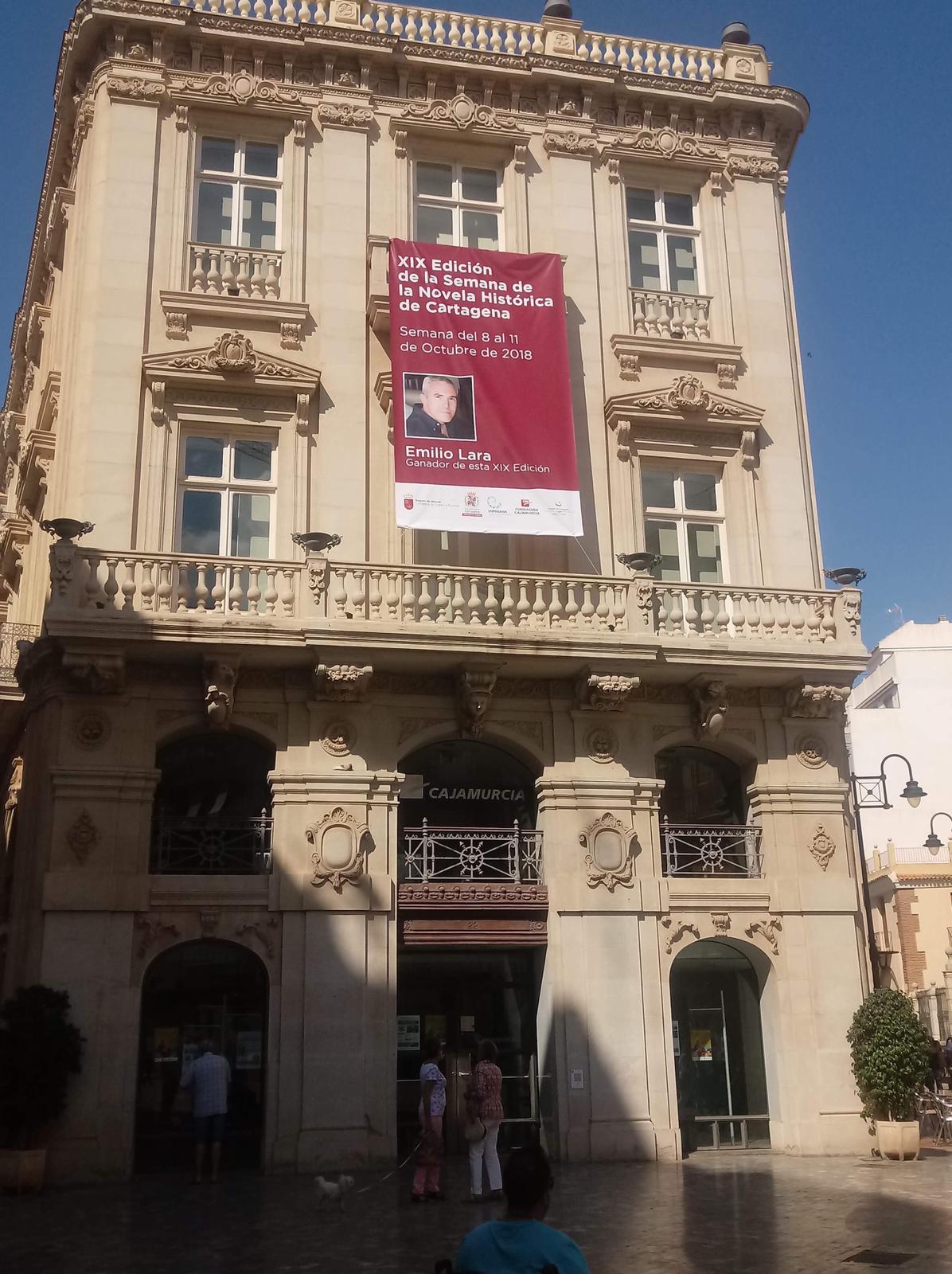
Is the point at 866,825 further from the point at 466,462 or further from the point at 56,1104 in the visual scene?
the point at 56,1104

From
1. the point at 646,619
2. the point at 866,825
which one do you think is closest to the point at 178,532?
the point at 646,619

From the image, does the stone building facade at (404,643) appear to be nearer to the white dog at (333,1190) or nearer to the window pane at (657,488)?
the window pane at (657,488)

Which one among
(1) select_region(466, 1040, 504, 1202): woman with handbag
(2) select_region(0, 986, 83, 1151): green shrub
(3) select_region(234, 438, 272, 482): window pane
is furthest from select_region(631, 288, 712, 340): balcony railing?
(2) select_region(0, 986, 83, 1151): green shrub

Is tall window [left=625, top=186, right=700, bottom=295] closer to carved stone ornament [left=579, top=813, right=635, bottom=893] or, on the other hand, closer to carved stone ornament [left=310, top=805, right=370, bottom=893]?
carved stone ornament [left=579, top=813, right=635, bottom=893]

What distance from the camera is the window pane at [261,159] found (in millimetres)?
21641

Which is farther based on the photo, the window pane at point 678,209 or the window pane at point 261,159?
the window pane at point 678,209

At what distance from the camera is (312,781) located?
1778 cm

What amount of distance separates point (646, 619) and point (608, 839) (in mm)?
3153

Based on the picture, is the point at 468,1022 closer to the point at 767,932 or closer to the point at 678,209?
the point at 767,932

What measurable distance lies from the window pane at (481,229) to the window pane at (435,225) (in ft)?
0.89

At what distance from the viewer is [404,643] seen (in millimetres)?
17609

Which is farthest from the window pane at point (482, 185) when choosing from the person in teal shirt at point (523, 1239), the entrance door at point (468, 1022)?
the person in teal shirt at point (523, 1239)

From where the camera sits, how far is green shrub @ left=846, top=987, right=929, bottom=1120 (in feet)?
56.3

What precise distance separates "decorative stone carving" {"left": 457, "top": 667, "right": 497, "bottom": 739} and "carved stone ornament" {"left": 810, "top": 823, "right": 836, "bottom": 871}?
17.3 ft
